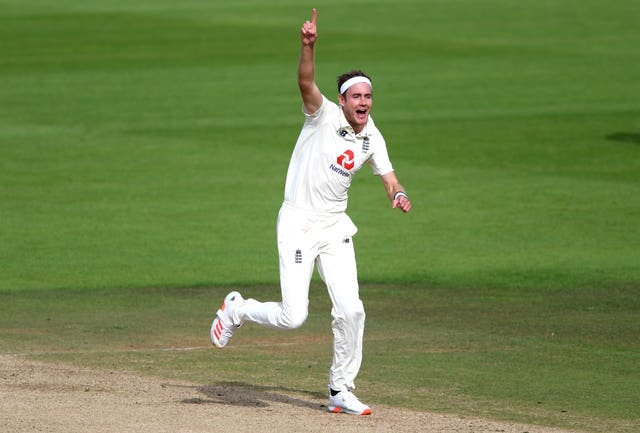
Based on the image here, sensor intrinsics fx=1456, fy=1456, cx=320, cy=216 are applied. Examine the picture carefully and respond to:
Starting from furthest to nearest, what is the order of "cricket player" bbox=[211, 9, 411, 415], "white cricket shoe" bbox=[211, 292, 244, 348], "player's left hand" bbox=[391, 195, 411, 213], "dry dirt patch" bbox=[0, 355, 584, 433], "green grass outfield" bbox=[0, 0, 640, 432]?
"green grass outfield" bbox=[0, 0, 640, 432]
"white cricket shoe" bbox=[211, 292, 244, 348]
"cricket player" bbox=[211, 9, 411, 415]
"player's left hand" bbox=[391, 195, 411, 213]
"dry dirt patch" bbox=[0, 355, 584, 433]

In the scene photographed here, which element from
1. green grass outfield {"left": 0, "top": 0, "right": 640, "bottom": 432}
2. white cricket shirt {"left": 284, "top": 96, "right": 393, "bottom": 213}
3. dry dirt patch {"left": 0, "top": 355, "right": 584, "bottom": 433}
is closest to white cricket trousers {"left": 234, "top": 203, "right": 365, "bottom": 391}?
white cricket shirt {"left": 284, "top": 96, "right": 393, "bottom": 213}

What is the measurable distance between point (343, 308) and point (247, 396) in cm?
130

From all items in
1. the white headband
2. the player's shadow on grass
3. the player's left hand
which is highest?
the white headband

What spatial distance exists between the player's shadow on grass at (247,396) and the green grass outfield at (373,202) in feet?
1.24

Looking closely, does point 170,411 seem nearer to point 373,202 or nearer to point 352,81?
point 352,81

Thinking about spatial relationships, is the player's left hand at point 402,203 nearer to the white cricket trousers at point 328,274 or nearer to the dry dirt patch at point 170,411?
the white cricket trousers at point 328,274

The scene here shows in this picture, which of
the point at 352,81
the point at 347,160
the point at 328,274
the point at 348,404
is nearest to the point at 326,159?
the point at 347,160

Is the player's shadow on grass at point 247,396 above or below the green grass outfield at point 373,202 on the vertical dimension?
below

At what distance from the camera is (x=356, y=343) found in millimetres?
11117

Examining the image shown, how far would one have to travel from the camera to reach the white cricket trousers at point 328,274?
11023 millimetres

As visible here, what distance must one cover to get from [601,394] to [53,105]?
83.1 ft

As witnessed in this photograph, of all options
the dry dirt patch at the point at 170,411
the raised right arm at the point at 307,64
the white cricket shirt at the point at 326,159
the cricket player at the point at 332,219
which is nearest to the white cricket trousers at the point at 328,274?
the cricket player at the point at 332,219

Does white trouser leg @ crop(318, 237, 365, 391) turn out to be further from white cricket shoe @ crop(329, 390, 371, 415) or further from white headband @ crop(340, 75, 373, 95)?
white headband @ crop(340, 75, 373, 95)

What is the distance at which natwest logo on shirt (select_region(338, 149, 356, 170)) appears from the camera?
36.1ft
